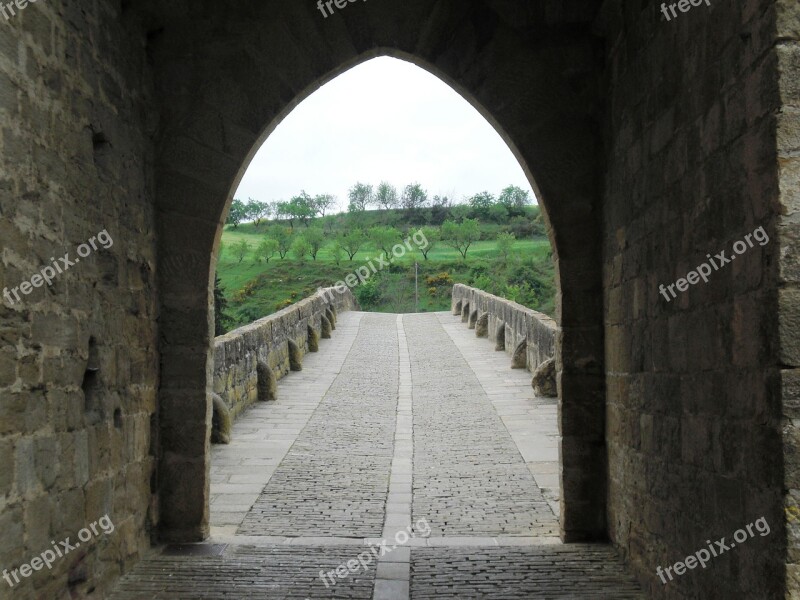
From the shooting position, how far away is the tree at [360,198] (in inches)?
3145

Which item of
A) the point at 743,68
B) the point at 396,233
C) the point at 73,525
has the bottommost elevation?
the point at 73,525

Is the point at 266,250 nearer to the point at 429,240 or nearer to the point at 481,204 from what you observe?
the point at 429,240

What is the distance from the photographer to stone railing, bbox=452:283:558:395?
394 inches

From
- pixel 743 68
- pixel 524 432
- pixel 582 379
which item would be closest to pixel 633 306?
pixel 582 379

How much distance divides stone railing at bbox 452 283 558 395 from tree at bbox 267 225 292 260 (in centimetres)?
4252

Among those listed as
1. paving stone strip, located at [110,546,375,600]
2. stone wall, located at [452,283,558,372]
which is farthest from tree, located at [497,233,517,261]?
paving stone strip, located at [110,546,375,600]

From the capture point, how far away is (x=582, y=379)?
4246mm

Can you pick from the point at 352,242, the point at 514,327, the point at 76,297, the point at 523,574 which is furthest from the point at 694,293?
the point at 352,242

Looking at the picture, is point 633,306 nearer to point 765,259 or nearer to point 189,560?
point 765,259

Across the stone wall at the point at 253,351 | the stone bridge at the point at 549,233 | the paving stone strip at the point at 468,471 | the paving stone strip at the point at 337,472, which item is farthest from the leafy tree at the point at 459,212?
the stone bridge at the point at 549,233

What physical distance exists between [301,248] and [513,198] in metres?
26.6

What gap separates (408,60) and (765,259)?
9.30 ft

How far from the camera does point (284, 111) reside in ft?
14.2

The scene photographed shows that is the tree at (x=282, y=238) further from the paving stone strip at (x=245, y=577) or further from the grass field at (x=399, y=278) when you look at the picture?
the paving stone strip at (x=245, y=577)
